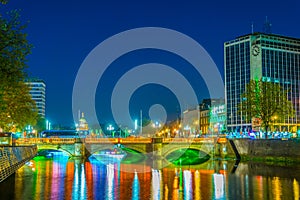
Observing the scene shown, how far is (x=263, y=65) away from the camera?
15250cm

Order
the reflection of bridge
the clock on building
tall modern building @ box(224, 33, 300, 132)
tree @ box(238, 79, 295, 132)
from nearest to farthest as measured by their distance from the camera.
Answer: tree @ box(238, 79, 295, 132)
the reflection of bridge
tall modern building @ box(224, 33, 300, 132)
the clock on building

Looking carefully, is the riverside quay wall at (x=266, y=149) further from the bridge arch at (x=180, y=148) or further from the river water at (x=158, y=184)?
the river water at (x=158, y=184)

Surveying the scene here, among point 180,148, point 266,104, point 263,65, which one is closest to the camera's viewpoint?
point 266,104

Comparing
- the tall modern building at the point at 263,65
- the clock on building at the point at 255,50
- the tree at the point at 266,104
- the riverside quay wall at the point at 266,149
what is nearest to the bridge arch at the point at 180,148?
the riverside quay wall at the point at 266,149

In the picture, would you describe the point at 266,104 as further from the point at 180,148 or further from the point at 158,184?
the point at 158,184

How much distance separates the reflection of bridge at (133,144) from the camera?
96.1 m

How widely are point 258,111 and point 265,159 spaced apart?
47.8ft

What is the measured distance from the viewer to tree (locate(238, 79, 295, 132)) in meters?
93.4

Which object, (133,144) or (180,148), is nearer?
(180,148)

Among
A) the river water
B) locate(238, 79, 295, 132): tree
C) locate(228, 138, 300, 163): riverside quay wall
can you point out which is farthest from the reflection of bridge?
the river water

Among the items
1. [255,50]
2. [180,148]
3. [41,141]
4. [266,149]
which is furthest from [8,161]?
[255,50]

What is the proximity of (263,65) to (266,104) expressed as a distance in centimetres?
6211

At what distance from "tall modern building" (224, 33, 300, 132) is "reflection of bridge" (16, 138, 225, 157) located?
62172 millimetres

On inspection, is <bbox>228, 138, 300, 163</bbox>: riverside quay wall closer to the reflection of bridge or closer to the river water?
the reflection of bridge
